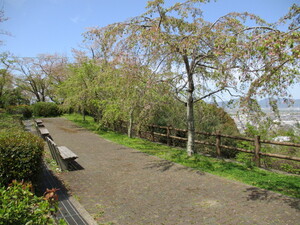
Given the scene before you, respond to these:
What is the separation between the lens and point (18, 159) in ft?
16.8

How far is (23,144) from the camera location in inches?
207

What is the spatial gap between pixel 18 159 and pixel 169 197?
3.41 m

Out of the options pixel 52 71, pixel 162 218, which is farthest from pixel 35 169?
pixel 52 71

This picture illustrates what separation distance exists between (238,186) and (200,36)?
15.7 ft

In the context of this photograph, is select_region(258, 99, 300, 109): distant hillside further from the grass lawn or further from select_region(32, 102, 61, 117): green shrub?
select_region(32, 102, 61, 117): green shrub

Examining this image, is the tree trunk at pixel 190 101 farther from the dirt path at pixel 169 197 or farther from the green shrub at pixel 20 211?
the green shrub at pixel 20 211

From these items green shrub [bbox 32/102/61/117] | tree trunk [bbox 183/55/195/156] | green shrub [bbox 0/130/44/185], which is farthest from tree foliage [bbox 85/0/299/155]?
green shrub [bbox 32/102/61/117]

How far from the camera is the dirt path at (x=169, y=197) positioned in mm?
4449

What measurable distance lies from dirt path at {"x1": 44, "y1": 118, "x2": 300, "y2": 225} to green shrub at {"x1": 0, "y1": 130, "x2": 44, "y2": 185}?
3.76 ft

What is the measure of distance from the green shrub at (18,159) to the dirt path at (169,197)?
1.15 metres

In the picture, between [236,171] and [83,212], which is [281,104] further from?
[83,212]

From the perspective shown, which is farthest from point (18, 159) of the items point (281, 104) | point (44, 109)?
point (44, 109)

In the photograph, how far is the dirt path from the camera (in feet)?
14.6

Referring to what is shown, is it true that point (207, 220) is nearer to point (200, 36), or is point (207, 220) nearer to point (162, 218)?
point (162, 218)
